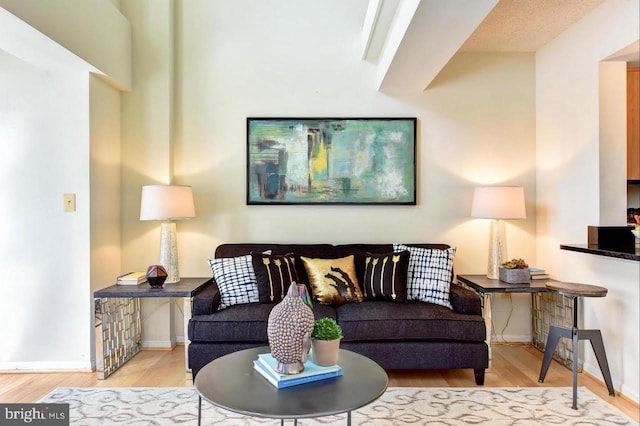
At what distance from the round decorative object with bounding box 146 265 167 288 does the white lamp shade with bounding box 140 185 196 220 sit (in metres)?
0.38

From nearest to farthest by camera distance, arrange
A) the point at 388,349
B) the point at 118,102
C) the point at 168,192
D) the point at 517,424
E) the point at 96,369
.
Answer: the point at 517,424, the point at 388,349, the point at 96,369, the point at 168,192, the point at 118,102

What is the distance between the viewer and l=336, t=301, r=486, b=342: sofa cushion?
8.77 ft

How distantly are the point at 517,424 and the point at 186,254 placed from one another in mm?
2666

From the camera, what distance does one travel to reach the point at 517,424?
219 centimetres

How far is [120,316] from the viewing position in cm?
311

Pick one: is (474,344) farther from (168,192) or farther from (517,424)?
(168,192)

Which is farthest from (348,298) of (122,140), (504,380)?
(122,140)

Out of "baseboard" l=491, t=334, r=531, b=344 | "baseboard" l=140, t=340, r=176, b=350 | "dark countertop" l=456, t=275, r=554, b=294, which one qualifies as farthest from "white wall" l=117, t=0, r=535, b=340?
"baseboard" l=140, t=340, r=176, b=350

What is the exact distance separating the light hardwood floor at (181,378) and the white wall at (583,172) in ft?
0.69

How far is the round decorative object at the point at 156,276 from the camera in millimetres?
2930

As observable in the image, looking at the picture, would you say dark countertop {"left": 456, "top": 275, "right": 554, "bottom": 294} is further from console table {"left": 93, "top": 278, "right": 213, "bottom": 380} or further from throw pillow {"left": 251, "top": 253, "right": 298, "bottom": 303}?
console table {"left": 93, "top": 278, "right": 213, "bottom": 380}

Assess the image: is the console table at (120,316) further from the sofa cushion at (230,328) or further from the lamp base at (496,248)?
the lamp base at (496,248)

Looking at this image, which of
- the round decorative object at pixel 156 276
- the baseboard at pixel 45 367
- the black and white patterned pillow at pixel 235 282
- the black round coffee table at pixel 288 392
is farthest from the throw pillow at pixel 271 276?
the baseboard at pixel 45 367

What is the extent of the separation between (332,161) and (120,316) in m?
2.04
